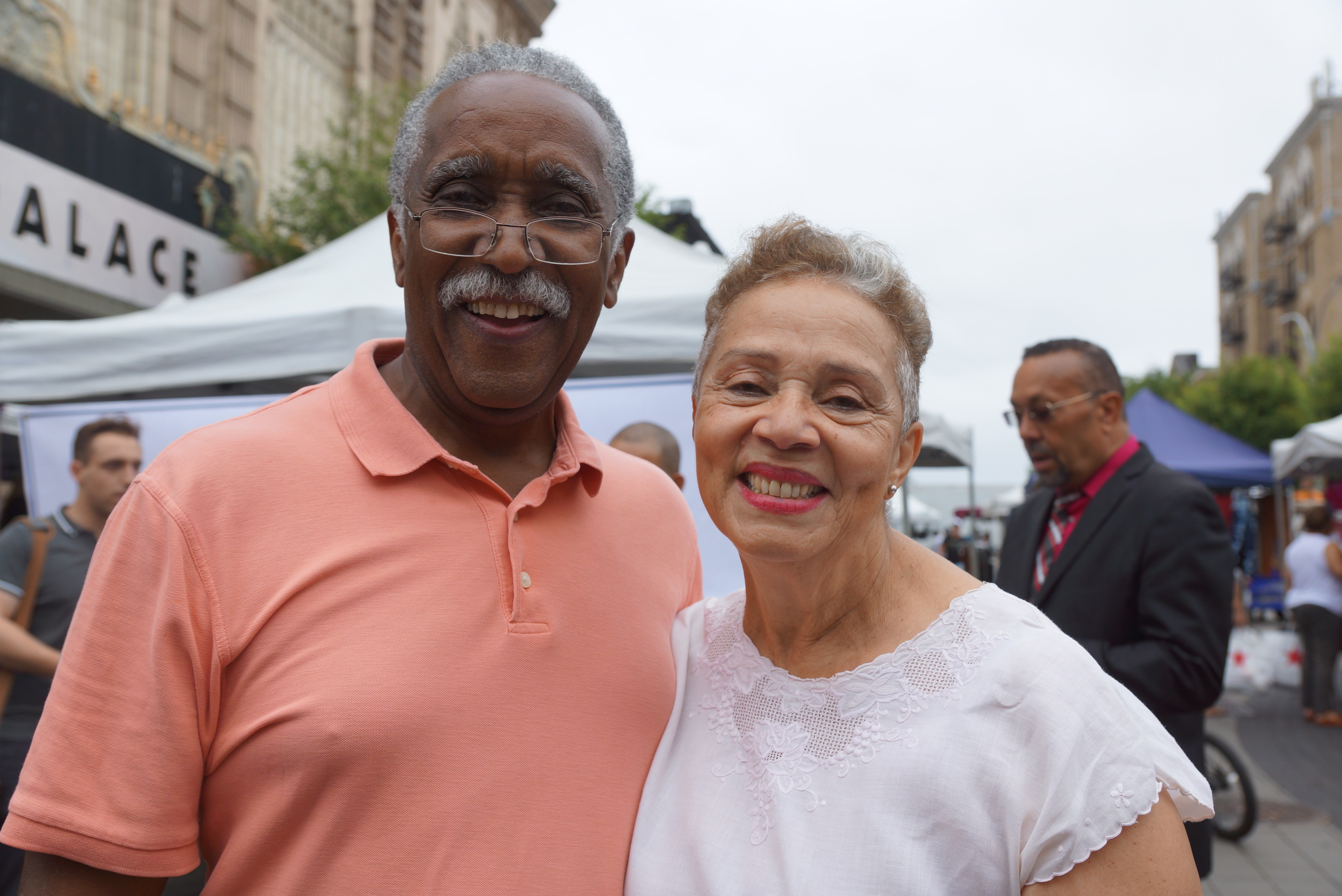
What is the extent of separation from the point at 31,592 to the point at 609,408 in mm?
2163

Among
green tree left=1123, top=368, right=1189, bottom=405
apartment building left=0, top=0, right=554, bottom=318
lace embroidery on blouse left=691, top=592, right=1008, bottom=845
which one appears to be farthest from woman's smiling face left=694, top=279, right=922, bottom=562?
green tree left=1123, top=368, right=1189, bottom=405

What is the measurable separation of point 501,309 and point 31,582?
9.15ft

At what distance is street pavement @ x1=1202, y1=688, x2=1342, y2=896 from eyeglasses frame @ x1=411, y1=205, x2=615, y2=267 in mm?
3202

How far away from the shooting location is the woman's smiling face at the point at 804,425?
1.44 meters

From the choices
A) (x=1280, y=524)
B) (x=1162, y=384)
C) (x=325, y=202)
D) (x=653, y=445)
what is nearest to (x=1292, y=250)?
(x=1162, y=384)

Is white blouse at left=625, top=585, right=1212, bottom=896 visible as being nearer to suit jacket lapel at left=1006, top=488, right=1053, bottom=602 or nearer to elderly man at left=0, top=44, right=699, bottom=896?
elderly man at left=0, top=44, right=699, bottom=896

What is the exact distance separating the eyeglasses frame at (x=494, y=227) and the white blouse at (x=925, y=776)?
0.79m

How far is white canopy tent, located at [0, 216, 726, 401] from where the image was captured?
390 cm

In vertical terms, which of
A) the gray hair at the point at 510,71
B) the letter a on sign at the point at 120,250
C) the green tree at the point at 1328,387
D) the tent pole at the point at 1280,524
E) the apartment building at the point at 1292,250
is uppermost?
the apartment building at the point at 1292,250

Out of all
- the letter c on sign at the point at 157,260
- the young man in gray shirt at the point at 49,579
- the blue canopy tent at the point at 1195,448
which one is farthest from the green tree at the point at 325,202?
the blue canopy tent at the point at 1195,448

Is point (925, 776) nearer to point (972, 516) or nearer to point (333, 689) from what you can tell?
point (333, 689)

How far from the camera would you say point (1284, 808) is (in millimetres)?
6031

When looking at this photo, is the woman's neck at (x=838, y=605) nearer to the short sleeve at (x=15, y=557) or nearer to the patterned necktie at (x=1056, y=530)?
the patterned necktie at (x=1056, y=530)

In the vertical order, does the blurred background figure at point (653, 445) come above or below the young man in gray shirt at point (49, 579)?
above
